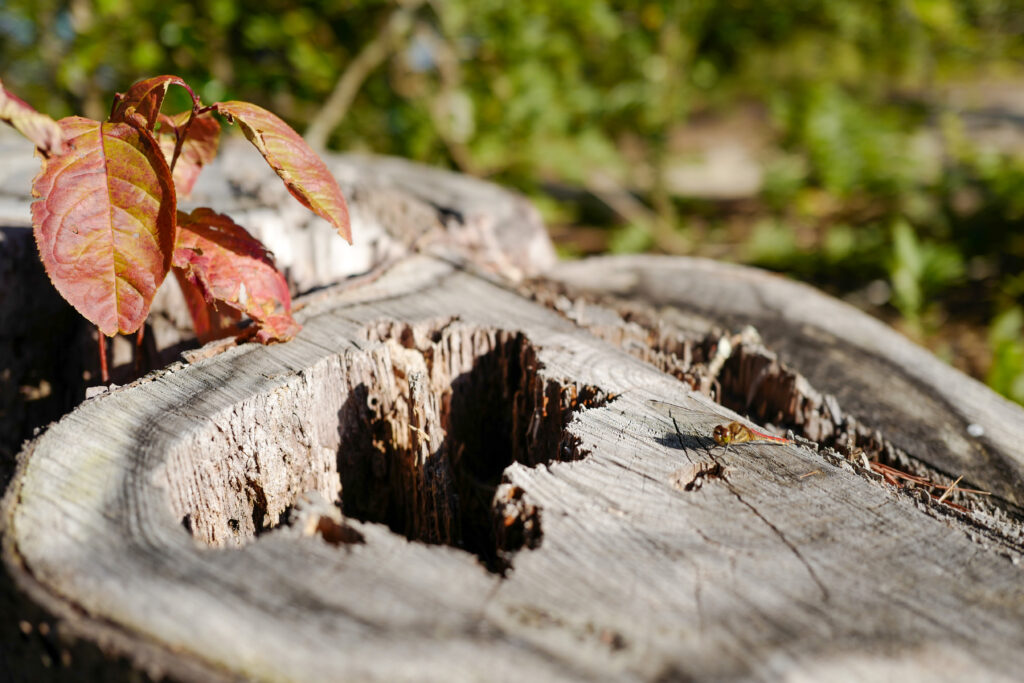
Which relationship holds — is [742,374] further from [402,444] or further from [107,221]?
[107,221]

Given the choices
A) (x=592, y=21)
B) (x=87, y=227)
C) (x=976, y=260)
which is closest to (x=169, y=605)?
(x=87, y=227)

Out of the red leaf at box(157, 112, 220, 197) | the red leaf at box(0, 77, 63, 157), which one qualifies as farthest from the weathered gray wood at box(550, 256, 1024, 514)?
the red leaf at box(0, 77, 63, 157)

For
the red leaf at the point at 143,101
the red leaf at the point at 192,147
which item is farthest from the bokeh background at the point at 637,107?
the red leaf at the point at 143,101

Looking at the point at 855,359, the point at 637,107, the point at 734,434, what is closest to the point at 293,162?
the point at 734,434

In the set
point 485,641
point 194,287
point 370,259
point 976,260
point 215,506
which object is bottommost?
point 215,506

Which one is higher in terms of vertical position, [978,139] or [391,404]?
[978,139]

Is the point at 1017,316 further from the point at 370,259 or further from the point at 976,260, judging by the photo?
the point at 370,259
